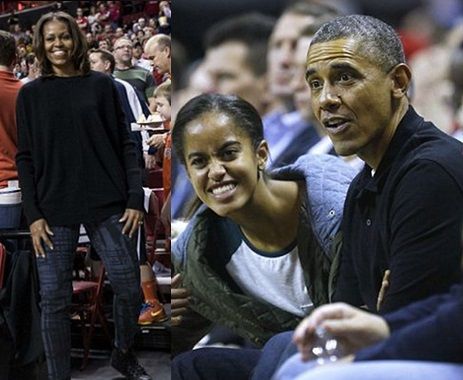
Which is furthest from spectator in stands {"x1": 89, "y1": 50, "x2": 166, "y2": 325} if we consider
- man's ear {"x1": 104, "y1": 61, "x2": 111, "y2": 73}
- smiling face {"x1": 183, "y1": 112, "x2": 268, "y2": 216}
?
smiling face {"x1": 183, "y1": 112, "x2": 268, "y2": 216}

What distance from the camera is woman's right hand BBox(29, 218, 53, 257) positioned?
265 cm

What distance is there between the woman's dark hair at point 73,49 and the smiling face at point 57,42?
1 cm

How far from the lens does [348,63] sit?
188 cm

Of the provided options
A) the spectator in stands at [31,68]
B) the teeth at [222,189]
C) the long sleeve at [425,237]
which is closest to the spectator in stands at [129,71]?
the spectator in stands at [31,68]

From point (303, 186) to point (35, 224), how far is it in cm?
106

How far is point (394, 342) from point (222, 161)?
78 cm

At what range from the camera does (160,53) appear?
8.96ft

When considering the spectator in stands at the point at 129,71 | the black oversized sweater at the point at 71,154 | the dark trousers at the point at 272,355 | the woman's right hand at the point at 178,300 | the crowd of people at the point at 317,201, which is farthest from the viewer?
the spectator in stands at the point at 129,71

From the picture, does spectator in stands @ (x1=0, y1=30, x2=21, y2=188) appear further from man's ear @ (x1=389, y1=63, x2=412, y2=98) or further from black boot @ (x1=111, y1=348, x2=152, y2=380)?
man's ear @ (x1=389, y1=63, x2=412, y2=98)

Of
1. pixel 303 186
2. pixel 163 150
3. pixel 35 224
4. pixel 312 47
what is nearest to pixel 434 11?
pixel 312 47

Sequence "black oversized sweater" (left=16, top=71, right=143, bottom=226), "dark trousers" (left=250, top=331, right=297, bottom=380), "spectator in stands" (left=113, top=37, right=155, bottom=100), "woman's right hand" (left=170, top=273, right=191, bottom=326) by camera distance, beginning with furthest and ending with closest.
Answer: "spectator in stands" (left=113, top=37, right=155, bottom=100), "black oversized sweater" (left=16, top=71, right=143, bottom=226), "woman's right hand" (left=170, top=273, right=191, bottom=326), "dark trousers" (left=250, top=331, right=297, bottom=380)

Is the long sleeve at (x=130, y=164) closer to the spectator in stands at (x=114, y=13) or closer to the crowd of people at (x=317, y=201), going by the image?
the spectator in stands at (x=114, y=13)

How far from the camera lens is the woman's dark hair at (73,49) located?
8.71 feet

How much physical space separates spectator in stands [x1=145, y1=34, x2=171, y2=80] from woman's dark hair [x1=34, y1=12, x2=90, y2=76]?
235 millimetres
